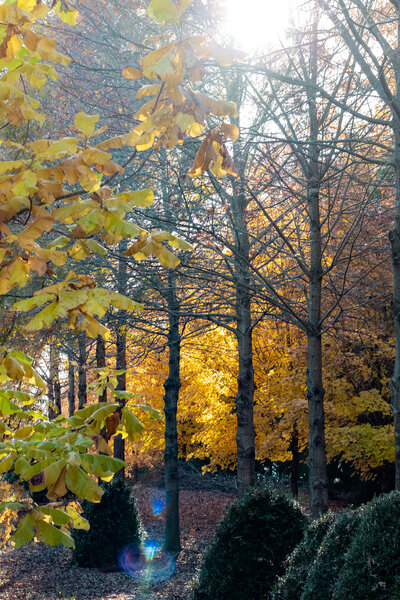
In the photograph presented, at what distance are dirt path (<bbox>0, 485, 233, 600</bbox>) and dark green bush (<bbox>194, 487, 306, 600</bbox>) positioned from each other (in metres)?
1.66

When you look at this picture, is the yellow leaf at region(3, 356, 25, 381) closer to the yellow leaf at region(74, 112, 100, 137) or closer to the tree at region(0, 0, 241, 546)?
the tree at region(0, 0, 241, 546)

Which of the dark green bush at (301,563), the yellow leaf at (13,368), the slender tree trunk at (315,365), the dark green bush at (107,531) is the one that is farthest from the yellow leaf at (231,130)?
the dark green bush at (107,531)

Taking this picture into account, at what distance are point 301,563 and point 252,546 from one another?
1.15 metres

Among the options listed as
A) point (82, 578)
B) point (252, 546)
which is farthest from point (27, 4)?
point (82, 578)

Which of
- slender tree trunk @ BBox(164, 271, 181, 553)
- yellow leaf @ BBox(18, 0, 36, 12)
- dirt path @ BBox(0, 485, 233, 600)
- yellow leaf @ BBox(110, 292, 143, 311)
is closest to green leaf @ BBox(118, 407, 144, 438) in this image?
yellow leaf @ BBox(110, 292, 143, 311)

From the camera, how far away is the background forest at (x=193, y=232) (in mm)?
2387

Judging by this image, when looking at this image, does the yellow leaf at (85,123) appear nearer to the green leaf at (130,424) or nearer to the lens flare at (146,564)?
the green leaf at (130,424)

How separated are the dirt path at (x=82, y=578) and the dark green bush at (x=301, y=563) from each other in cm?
293

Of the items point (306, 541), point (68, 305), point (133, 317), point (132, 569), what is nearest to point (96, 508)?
point (132, 569)

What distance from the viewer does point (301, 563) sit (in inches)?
176

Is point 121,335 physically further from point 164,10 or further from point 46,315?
point 164,10

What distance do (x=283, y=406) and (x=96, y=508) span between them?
478 cm

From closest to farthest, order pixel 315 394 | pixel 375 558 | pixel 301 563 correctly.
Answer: pixel 375 558 < pixel 301 563 < pixel 315 394

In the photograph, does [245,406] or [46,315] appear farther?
[245,406]
